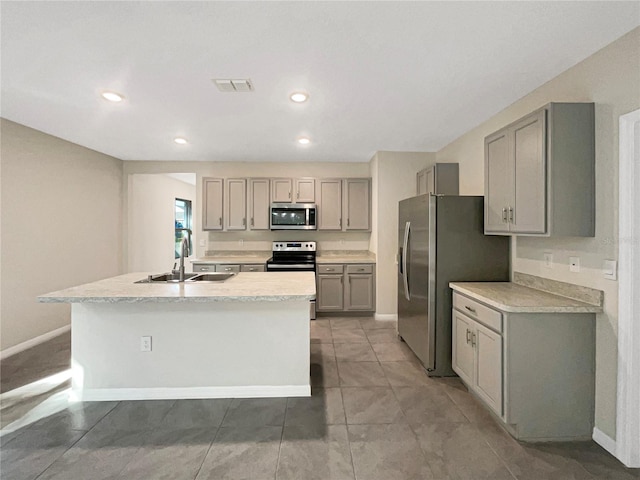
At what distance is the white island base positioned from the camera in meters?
2.54

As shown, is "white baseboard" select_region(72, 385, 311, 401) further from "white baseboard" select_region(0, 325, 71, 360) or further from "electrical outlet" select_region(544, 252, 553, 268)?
"electrical outlet" select_region(544, 252, 553, 268)

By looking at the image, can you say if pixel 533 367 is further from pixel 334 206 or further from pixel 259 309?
pixel 334 206

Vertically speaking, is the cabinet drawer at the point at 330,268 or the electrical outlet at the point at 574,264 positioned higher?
the electrical outlet at the point at 574,264

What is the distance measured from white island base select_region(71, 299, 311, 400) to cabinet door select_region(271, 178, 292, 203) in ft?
9.23

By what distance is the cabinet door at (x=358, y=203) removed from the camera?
5.18m

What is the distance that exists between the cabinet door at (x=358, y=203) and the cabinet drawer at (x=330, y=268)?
69 centimetres

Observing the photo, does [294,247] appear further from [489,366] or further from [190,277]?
[489,366]

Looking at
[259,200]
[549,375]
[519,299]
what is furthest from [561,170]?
[259,200]

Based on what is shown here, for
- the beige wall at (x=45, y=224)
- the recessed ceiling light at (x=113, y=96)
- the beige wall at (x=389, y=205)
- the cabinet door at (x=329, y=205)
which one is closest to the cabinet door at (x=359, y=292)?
the beige wall at (x=389, y=205)

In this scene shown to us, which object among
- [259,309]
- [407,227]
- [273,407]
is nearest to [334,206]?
[407,227]

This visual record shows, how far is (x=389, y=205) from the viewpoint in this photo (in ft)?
15.5

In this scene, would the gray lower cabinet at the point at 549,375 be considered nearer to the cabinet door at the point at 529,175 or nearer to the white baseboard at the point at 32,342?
the cabinet door at the point at 529,175

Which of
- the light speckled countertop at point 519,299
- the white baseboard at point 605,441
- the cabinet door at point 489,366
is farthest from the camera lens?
the cabinet door at point 489,366

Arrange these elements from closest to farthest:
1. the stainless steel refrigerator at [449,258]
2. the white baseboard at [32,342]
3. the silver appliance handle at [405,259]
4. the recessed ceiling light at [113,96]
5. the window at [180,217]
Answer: the recessed ceiling light at [113,96], the stainless steel refrigerator at [449,258], the white baseboard at [32,342], the silver appliance handle at [405,259], the window at [180,217]
